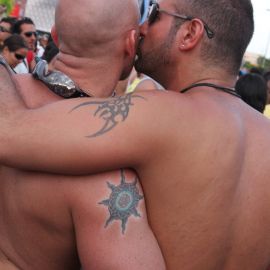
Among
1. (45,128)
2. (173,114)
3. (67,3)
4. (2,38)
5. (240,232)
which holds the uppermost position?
(67,3)

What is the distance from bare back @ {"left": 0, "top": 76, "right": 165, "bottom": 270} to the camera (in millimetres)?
1462

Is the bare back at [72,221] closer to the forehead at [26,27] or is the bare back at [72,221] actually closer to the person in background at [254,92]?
the person in background at [254,92]

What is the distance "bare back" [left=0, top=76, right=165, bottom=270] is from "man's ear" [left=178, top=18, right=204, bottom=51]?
1.94 ft

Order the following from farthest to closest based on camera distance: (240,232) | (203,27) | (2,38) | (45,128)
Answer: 1. (2,38)
2. (203,27)
3. (240,232)
4. (45,128)

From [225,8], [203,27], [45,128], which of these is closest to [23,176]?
[45,128]

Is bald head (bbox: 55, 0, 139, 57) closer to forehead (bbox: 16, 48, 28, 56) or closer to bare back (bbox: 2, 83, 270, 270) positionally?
bare back (bbox: 2, 83, 270, 270)

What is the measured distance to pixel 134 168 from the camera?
1.52 m

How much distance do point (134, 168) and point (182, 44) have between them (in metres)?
0.63

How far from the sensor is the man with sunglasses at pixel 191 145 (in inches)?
57.6

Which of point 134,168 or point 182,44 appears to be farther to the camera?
point 182,44

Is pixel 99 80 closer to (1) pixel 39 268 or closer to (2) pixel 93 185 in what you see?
(2) pixel 93 185

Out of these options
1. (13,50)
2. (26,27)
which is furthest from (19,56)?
(26,27)

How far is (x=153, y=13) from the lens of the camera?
1931 mm

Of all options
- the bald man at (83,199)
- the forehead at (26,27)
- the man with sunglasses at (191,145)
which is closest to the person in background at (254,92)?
the man with sunglasses at (191,145)
